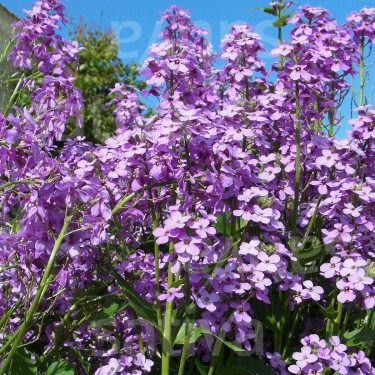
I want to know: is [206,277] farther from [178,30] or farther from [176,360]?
[178,30]

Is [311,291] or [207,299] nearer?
[207,299]

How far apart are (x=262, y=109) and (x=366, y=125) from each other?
48cm

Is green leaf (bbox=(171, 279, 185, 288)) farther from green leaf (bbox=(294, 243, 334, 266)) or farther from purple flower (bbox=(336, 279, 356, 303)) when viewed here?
purple flower (bbox=(336, 279, 356, 303))

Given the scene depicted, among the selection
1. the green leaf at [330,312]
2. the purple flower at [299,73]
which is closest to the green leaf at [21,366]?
the green leaf at [330,312]

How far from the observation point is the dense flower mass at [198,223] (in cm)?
188

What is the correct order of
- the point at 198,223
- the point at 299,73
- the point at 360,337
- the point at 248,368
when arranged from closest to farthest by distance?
the point at 198,223
the point at 248,368
the point at 360,337
the point at 299,73

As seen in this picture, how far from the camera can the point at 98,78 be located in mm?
9375

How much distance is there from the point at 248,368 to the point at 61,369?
26.7 inches

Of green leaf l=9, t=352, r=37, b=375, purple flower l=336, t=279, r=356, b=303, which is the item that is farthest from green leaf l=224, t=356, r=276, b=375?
green leaf l=9, t=352, r=37, b=375

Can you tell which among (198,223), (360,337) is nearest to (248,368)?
(360,337)

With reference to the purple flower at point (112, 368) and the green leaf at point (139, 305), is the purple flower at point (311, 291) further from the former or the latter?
the purple flower at point (112, 368)

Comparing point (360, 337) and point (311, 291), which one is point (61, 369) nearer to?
point (311, 291)

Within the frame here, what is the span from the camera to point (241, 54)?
100 inches

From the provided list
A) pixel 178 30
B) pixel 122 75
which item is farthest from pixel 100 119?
pixel 178 30
